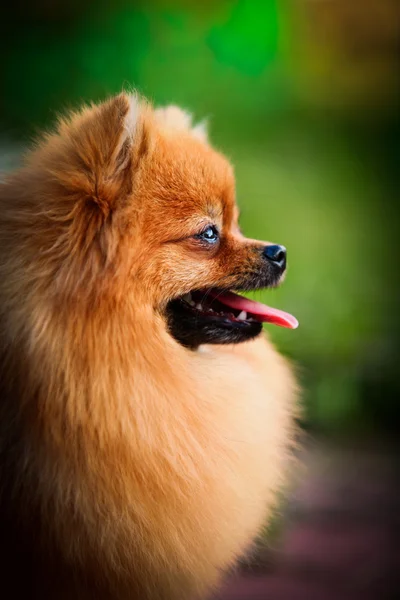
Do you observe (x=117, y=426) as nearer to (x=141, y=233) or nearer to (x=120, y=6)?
(x=141, y=233)

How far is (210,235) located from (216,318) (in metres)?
0.11

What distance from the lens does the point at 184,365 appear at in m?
0.86

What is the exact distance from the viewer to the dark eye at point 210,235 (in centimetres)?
85

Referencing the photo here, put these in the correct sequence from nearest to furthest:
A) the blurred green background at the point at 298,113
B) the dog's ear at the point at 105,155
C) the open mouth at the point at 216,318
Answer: the dog's ear at the point at 105,155 → the open mouth at the point at 216,318 → the blurred green background at the point at 298,113

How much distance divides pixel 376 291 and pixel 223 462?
0.78 meters

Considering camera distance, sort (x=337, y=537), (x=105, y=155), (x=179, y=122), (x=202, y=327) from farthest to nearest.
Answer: (x=337, y=537) < (x=179, y=122) < (x=202, y=327) < (x=105, y=155)

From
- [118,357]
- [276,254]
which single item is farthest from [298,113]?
[118,357]

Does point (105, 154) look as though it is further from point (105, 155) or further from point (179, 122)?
point (179, 122)

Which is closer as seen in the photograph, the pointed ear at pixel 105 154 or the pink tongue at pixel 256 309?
the pointed ear at pixel 105 154

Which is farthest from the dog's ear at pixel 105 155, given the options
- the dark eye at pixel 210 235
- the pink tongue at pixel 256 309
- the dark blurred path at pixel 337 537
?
the dark blurred path at pixel 337 537

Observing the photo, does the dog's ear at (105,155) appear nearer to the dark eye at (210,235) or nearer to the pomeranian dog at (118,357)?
the pomeranian dog at (118,357)

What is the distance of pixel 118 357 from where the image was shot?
2.59 ft

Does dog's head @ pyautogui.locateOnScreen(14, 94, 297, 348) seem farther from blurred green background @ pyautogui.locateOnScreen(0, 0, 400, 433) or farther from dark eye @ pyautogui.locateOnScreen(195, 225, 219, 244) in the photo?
blurred green background @ pyautogui.locateOnScreen(0, 0, 400, 433)

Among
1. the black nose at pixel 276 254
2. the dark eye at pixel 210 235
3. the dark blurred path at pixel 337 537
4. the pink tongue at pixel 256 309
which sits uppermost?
the black nose at pixel 276 254
